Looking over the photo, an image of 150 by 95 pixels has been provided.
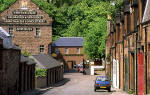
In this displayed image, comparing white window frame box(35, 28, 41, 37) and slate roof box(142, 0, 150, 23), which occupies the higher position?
white window frame box(35, 28, 41, 37)

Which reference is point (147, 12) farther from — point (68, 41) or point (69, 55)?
point (68, 41)

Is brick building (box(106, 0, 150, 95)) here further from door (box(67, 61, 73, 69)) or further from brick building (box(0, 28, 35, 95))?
door (box(67, 61, 73, 69))

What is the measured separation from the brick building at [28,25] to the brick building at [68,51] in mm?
15913

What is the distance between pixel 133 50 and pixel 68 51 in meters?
67.7

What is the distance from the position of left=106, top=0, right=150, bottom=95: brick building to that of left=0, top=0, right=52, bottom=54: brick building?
35071 mm

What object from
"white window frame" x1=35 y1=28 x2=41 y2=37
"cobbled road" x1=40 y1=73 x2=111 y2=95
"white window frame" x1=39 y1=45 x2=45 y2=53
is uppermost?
"white window frame" x1=35 y1=28 x2=41 y2=37

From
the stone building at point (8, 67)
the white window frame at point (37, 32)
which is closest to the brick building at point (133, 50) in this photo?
the stone building at point (8, 67)

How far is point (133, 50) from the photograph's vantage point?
35.3 metres

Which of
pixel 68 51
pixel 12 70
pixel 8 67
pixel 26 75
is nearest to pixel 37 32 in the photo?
pixel 68 51

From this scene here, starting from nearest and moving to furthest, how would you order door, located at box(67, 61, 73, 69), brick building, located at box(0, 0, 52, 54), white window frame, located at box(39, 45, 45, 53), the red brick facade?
brick building, located at box(0, 0, 52, 54), white window frame, located at box(39, 45, 45, 53), door, located at box(67, 61, 73, 69), the red brick facade

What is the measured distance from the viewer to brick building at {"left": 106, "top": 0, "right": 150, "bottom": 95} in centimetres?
2894

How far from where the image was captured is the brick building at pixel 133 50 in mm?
28938

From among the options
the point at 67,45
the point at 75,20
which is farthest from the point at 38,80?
the point at 75,20

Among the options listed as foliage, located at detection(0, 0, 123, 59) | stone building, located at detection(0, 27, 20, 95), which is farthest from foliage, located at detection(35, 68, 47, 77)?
foliage, located at detection(0, 0, 123, 59)
